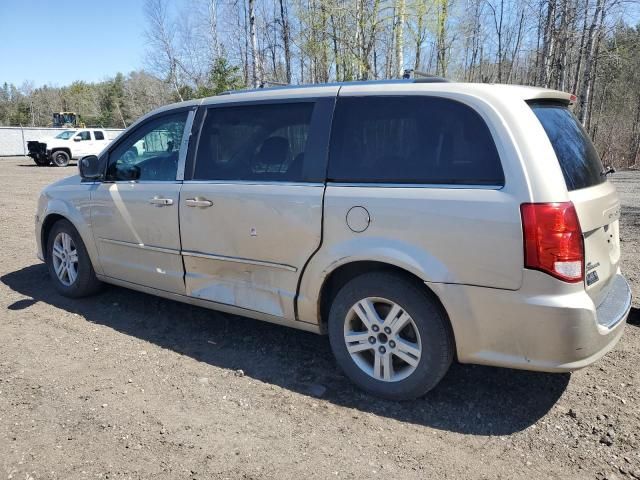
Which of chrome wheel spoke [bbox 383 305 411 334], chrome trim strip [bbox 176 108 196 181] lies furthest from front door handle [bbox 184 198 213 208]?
chrome wheel spoke [bbox 383 305 411 334]

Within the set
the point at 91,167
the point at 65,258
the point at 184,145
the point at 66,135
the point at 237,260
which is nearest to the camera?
the point at 237,260

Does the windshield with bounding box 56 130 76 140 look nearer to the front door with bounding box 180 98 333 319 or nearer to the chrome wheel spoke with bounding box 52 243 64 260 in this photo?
the chrome wheel spoke with bounding box 52 243 64 260

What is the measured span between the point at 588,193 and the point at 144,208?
3.31 m

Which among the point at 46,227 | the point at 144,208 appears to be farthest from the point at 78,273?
the point at 144,208

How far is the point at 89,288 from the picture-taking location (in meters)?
5.00

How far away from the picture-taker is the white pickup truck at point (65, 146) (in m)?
26.4

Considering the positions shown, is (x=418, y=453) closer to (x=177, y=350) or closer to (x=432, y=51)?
(x=177, y=350)

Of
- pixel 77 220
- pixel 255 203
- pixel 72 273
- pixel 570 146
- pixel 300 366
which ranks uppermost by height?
pixel 570 146

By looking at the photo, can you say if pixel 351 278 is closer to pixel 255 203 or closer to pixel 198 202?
pixel 255 203

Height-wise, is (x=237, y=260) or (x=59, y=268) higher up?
(x=237, y=260)

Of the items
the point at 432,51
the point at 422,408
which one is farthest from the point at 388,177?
the point at 432,51

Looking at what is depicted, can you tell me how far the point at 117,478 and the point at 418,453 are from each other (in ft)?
5.10

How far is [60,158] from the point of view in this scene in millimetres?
26812

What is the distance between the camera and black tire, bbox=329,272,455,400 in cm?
292
